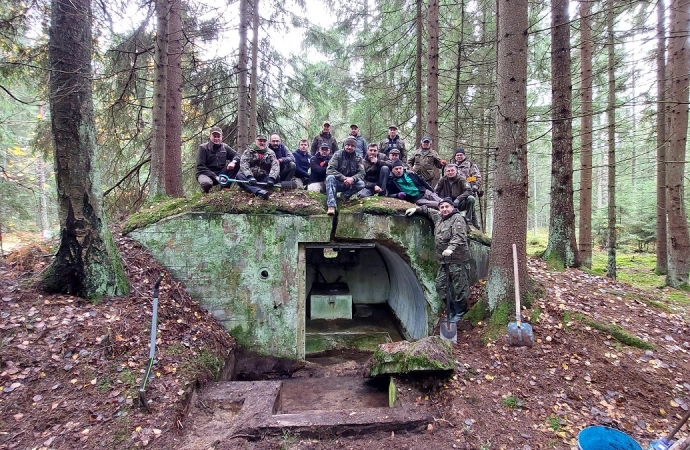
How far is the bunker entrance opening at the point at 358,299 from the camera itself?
778 centimetres

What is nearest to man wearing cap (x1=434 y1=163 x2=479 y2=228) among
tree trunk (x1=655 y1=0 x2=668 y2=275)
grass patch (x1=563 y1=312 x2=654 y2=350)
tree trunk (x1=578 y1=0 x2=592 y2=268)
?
grass patch (x1=563 y1=312 x2=654 y2=350)

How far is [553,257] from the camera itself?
688cm

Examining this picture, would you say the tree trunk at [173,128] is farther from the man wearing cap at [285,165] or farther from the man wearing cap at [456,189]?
the man wearing cap at [456,189]

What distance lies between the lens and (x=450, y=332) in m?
5.20

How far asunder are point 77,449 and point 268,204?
13.7 ft

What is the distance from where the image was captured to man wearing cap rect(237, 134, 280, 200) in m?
6.84

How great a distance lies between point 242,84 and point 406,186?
15.9 ft

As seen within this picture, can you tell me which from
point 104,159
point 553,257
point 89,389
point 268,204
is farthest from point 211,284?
point 553,257

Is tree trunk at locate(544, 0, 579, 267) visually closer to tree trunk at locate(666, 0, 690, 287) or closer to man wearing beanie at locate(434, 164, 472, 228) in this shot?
man wearing beanie at locate(434, 164, 472, 228)

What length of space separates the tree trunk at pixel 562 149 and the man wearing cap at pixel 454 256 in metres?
2.48

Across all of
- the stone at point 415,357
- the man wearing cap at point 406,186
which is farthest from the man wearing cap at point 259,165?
the stone at point 415,357

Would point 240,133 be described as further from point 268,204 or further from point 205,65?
point 268,204

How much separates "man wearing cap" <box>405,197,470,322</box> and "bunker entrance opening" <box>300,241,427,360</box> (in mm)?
979

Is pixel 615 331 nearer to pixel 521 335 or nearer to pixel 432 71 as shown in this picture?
pixel 521 335
